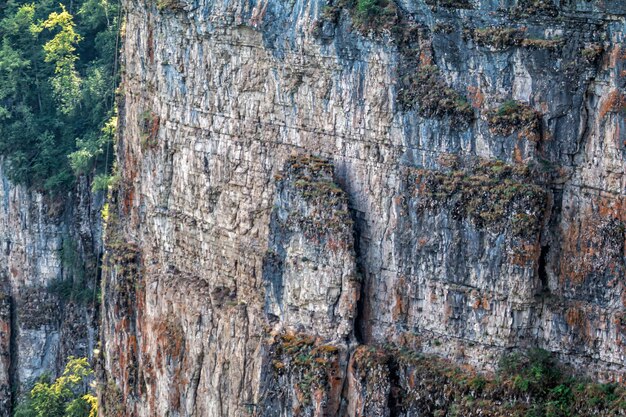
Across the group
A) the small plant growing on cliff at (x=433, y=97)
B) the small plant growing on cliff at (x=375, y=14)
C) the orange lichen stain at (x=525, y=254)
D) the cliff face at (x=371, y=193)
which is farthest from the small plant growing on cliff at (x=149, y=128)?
the orange lichen stain at (x=525, y=254)

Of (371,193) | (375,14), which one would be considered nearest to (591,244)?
(371,193)

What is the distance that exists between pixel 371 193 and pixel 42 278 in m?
23.6

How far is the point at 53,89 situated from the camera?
62156mm

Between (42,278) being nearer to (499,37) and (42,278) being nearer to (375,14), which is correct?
(375,14)

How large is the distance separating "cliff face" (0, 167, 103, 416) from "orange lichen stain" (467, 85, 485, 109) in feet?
80.5

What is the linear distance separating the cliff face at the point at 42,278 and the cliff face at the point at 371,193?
1558 centimetres

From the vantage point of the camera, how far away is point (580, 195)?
1432 inches

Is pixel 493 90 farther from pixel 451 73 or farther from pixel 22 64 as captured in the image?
pixel 22 64

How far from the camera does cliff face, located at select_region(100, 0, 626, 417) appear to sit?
36.3m

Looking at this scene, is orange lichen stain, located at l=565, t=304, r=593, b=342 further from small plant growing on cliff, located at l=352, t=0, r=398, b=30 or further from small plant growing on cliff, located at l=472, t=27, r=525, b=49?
small plant growing on cliff, located at l=352, t=0, r=398, b=30

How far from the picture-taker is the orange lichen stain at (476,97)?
37.1 metres

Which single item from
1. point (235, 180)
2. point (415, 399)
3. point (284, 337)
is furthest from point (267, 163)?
point (415, 399)

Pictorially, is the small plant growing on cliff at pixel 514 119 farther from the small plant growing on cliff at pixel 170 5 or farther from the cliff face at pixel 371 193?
the small plant growing on cliff at pixel 170 5

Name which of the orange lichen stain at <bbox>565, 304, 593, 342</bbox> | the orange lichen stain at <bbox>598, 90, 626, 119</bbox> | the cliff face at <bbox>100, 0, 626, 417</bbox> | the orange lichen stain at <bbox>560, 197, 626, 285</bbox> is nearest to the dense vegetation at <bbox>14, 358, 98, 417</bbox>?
the cliff face at <bbox>100, 0, 626, 417</bbox>
